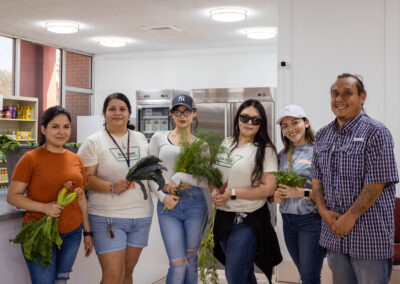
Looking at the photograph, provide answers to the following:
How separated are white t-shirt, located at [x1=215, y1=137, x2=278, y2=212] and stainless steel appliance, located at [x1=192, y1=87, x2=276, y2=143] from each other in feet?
14.8

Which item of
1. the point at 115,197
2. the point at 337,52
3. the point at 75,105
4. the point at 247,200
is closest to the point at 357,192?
the point at 247,200

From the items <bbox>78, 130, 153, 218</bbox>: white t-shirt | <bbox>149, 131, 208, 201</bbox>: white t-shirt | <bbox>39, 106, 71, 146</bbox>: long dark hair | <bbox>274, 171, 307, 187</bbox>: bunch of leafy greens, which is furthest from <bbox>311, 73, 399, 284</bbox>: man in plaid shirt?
<bbox>39, 106, 71, 146</bbox>: long dark hair

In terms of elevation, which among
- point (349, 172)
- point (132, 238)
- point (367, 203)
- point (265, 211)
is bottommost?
point (132, 238)

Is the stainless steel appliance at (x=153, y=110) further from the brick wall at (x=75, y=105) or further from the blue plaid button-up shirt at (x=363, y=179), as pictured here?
the blue plaid button-up shirt at (x=363, y=179)

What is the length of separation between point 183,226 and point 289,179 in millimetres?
752

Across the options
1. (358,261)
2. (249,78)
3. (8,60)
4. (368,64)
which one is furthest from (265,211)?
(8,60)

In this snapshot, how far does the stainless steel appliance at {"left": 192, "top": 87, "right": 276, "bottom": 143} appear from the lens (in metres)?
7.22

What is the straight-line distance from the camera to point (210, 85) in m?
8.23

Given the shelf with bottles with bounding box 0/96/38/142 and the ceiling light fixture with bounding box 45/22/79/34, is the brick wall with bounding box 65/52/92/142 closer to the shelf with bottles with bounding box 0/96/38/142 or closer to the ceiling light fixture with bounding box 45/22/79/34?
the shelf with bottles with bounding box 0/96/38/142

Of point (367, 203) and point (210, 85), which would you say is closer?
point (367, 203)

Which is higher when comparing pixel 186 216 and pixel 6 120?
pixel 6 120

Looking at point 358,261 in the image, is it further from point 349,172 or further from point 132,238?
point 132,238

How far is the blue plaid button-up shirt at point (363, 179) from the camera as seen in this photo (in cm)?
197

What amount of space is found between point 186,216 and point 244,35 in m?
5.05
